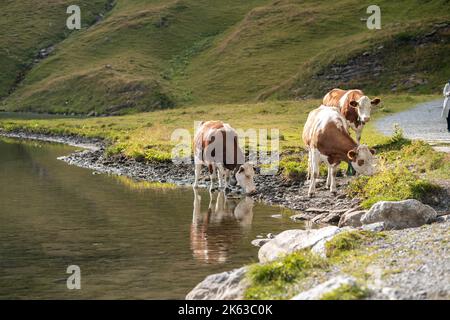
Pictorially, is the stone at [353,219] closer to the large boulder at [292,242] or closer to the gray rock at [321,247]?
the large boulder at [292,242]

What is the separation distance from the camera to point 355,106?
31.5 metres

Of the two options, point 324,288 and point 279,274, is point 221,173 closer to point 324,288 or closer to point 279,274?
point 279,274

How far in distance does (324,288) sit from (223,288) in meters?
2.68

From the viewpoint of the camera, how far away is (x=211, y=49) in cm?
10738

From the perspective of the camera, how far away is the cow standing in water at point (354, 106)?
31.1 meters

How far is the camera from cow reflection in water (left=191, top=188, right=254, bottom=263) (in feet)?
68.5

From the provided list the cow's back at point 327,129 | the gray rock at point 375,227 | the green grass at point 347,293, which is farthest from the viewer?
the cow's back at point 327,129

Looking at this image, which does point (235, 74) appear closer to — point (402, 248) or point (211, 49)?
point (211, 49)

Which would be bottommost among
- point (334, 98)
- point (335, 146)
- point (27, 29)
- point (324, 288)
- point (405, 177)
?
point (324, 288)

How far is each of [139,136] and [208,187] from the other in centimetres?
1769

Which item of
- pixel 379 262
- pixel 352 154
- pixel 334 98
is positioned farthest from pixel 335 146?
pixel 379 262

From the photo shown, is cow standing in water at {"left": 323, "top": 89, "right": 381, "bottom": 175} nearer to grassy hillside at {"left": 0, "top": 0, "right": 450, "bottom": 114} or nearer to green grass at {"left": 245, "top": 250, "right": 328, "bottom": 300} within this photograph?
Result: green grass at {"left": 245, "top": 250, "right": 328, "bottom": 300}

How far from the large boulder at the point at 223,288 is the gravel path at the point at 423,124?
17.2m

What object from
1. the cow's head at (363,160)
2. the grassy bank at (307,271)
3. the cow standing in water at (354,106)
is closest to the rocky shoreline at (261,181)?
the cow's head at (363,160)
